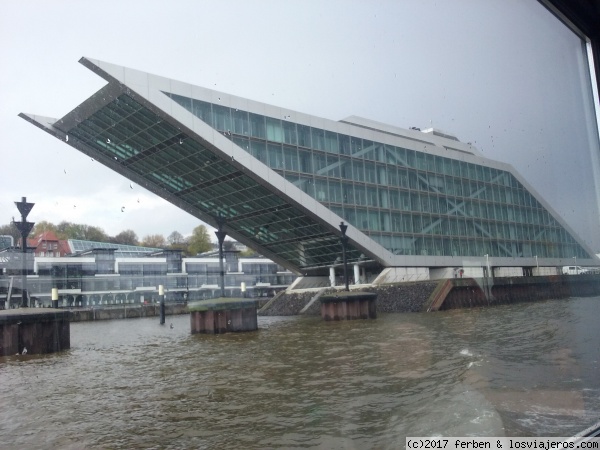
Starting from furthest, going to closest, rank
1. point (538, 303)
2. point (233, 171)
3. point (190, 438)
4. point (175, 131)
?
point (233, 171) < point (175, 131) < point (538, 303) < point (190, 438)

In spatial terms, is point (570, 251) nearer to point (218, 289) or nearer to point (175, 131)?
point (218, 289)

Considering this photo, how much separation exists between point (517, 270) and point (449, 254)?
155 centimetres

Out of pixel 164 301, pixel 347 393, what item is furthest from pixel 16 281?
pixel 164 301

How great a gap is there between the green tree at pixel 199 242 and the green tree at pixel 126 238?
0.87 meters

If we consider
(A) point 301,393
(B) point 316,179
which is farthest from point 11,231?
(B) point 316,179

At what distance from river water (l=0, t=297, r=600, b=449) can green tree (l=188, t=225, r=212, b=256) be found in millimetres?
850

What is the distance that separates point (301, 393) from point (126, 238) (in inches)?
55.2

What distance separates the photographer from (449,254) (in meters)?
7.82

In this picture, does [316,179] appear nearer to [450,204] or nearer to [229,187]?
[229,187]

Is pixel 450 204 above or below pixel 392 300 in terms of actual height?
above

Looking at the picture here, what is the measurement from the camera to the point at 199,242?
3.89m

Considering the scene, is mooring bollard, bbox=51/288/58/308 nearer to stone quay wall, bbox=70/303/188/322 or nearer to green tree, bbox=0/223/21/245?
stone quay wall, bbox=70/303/188/322

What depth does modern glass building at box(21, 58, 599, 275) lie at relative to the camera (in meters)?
4.57

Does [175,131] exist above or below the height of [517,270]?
A: above
